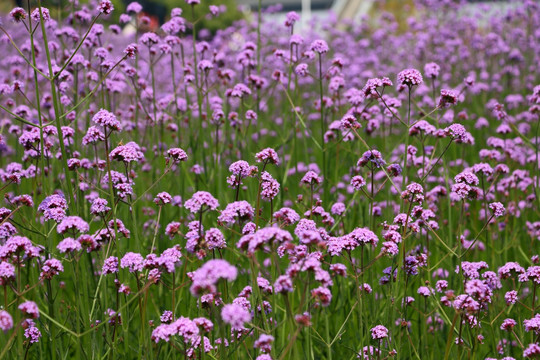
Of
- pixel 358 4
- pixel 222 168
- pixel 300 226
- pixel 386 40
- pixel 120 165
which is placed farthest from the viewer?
pixel 358 4

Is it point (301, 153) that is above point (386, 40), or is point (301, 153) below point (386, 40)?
below

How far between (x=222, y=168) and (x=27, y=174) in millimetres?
1453

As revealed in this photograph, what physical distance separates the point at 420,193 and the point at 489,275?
23.5 inches

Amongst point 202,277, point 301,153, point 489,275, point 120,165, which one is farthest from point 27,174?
point 301,153

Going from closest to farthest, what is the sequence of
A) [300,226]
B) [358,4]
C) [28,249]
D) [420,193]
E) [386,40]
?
[28,249]
[300,226]
[420,193]
[386,40]
[358,4]

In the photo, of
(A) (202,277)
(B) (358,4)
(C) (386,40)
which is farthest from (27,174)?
(B) (358,4)

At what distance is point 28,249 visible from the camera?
89.8 inches

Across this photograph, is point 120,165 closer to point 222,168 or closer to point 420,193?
point 222,168

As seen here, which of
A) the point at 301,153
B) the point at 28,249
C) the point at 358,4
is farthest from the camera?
the point at 358,4

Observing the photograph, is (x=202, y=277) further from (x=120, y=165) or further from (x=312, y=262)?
(x=120, y=165)

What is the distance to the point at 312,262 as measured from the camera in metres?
2.00

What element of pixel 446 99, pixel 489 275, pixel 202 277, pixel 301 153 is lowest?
pixel 301 153

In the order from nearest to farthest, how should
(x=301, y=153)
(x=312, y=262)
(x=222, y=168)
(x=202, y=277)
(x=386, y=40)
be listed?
(x=202, y=277), (x=312, y=262), (x=222, y=168), (x=301, y=153), (x=386, y=40)

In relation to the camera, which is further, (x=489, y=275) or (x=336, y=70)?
(x=336, y=70)
